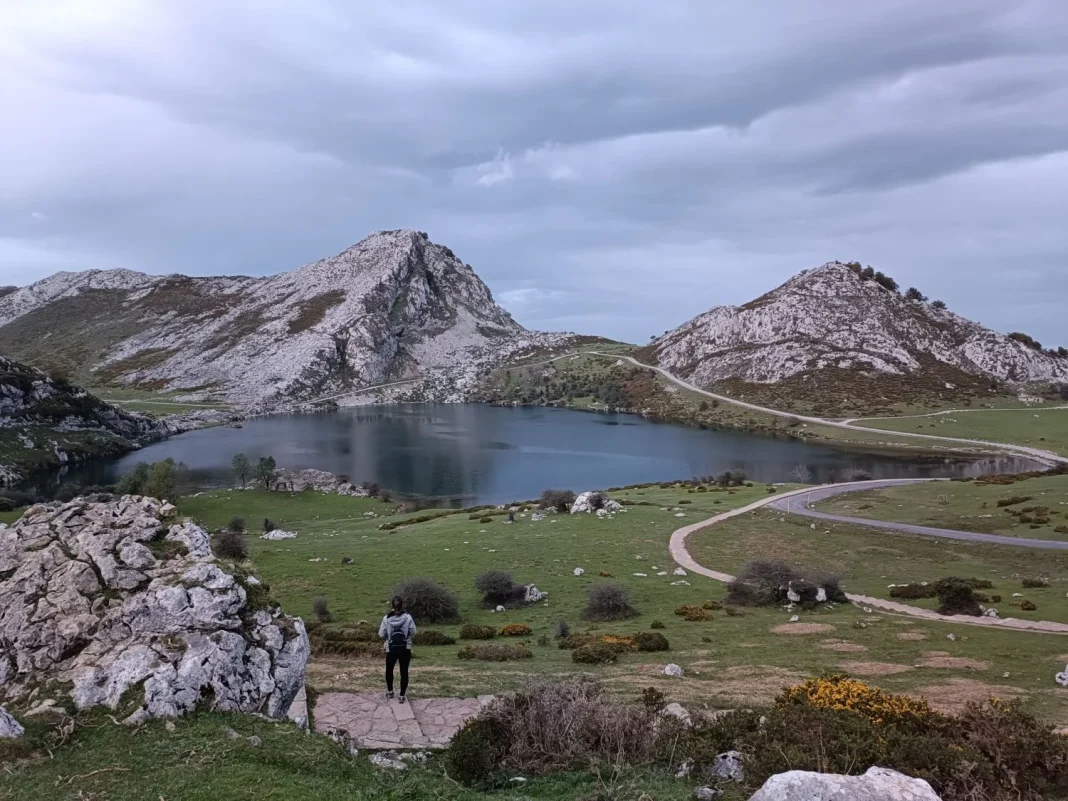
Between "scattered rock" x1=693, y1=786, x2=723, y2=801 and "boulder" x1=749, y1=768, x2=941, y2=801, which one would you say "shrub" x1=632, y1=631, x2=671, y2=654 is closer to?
"scattered rock" x1=693, y1=786, x2=723, y2=801

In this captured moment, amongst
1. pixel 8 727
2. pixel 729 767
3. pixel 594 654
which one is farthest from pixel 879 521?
pixel 8 727

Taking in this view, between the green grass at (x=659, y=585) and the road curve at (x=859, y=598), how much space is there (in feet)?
3.81

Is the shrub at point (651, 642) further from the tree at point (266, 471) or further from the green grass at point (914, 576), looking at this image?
the tree at point (266, 471)

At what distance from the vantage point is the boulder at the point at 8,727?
10273 mm

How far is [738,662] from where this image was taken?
2220 cm

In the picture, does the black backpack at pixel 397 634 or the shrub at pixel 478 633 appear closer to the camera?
the black backpack at pixel 397 634

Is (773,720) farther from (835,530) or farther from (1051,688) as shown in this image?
(835,530)

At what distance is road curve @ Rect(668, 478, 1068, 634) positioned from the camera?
27.2 meters

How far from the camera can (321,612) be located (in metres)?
30.6

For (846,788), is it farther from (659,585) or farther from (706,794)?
(659,585)

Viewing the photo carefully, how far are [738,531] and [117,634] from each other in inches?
1813

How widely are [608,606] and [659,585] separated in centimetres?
702

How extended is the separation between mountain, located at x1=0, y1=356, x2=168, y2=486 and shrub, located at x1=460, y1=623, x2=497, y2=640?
11257 centimetres

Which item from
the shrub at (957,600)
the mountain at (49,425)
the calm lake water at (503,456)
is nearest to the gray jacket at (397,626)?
the shrub at (957,600)
